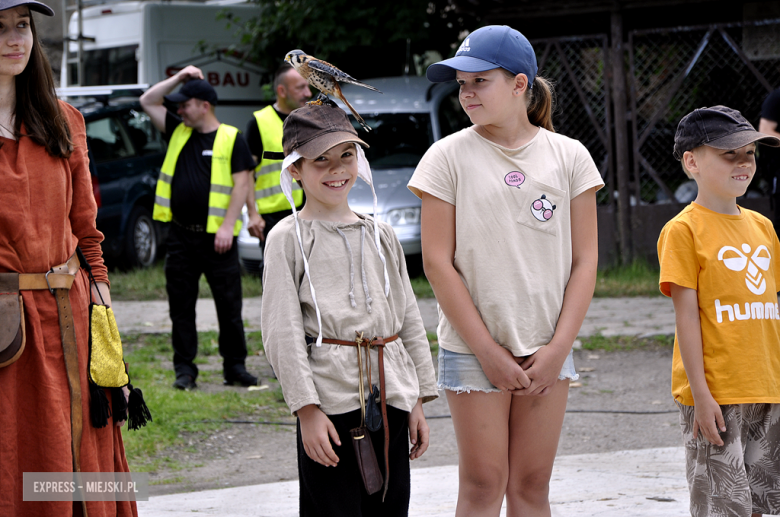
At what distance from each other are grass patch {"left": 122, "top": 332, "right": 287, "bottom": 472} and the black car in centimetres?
403

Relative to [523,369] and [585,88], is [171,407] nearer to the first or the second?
[523,369]

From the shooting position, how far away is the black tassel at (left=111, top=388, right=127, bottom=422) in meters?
2.81

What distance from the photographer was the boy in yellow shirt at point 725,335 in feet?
9.65

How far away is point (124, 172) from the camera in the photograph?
10.9 m

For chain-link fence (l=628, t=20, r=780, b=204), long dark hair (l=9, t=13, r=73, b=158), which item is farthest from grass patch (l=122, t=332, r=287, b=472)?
chain-link fence (l=628, t=20, r=780, b=204)

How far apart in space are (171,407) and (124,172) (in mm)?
6144

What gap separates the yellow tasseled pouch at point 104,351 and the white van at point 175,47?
10.5 metres

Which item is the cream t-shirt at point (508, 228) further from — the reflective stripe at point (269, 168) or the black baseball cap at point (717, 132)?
the reflective stripe at point (269, 168)

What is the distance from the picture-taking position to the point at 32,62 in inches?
109

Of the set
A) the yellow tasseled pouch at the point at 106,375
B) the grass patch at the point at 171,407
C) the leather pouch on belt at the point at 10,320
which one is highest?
the leather pouch on belt at the point at 10,320

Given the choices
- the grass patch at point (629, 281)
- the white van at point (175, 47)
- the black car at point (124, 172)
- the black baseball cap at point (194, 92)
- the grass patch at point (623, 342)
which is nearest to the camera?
the black baseball cap at point (194, 92)

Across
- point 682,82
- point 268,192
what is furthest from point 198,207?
point 682,82

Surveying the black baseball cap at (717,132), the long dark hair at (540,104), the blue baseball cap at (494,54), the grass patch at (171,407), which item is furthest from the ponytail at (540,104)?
the grass patch at (171,407)

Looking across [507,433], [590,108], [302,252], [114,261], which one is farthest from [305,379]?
[114,261]
